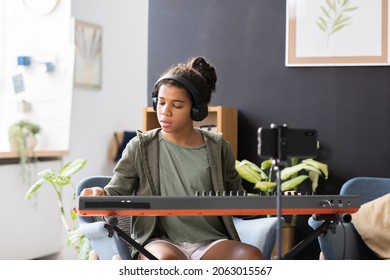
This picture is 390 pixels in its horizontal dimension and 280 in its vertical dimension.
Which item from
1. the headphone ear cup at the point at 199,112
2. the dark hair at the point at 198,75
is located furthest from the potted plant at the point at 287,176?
the headphone ear cup at the point at 199,112

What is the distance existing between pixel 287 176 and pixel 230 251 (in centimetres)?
160

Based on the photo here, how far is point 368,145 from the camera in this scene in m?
4.13

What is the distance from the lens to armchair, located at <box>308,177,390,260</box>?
317 cm

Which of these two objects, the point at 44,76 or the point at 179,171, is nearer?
the point at 179,171

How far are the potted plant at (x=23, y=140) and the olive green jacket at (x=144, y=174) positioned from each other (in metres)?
2.89

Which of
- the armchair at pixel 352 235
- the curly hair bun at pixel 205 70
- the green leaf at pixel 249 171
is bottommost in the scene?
the armchair at pixel 352 235

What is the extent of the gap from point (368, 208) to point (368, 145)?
0.82 meters

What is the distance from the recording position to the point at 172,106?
2574mm

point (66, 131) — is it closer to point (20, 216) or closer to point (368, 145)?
point (20, 216)

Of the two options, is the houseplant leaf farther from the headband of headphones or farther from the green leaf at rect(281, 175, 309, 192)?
the headband of headphones

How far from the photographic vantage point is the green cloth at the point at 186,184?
2582mm

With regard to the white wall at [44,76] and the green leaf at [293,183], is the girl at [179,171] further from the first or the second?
the white wall at [44,76]

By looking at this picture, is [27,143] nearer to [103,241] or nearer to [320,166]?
[320,166]

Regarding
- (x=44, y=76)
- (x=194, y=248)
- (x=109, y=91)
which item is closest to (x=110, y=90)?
(x=109, y=91)
